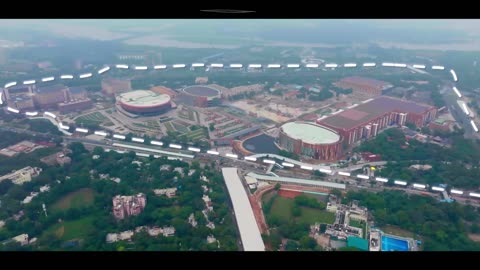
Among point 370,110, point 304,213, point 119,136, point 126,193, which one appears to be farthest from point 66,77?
point 304,213

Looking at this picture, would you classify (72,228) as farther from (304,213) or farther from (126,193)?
(304,213)

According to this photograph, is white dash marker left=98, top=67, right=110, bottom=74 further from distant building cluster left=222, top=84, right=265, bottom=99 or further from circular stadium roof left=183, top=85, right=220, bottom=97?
distant building cluster left=222, top=84, right=265, bottom=99

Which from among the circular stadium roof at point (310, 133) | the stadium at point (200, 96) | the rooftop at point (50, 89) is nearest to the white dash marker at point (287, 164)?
the circular stadium roof at point (310, 133)

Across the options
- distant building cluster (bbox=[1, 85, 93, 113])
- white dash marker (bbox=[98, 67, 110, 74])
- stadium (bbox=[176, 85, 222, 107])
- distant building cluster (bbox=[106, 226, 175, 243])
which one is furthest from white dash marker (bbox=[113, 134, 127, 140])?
white dash marker (bbox=[98, 67, 110, 74])

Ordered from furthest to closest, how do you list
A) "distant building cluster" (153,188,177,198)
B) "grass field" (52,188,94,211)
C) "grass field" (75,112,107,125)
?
"grass field" (75,112,107,125) → "distant building cluster" (153,188,177,198) → "grass field" (52,188,94,211)
